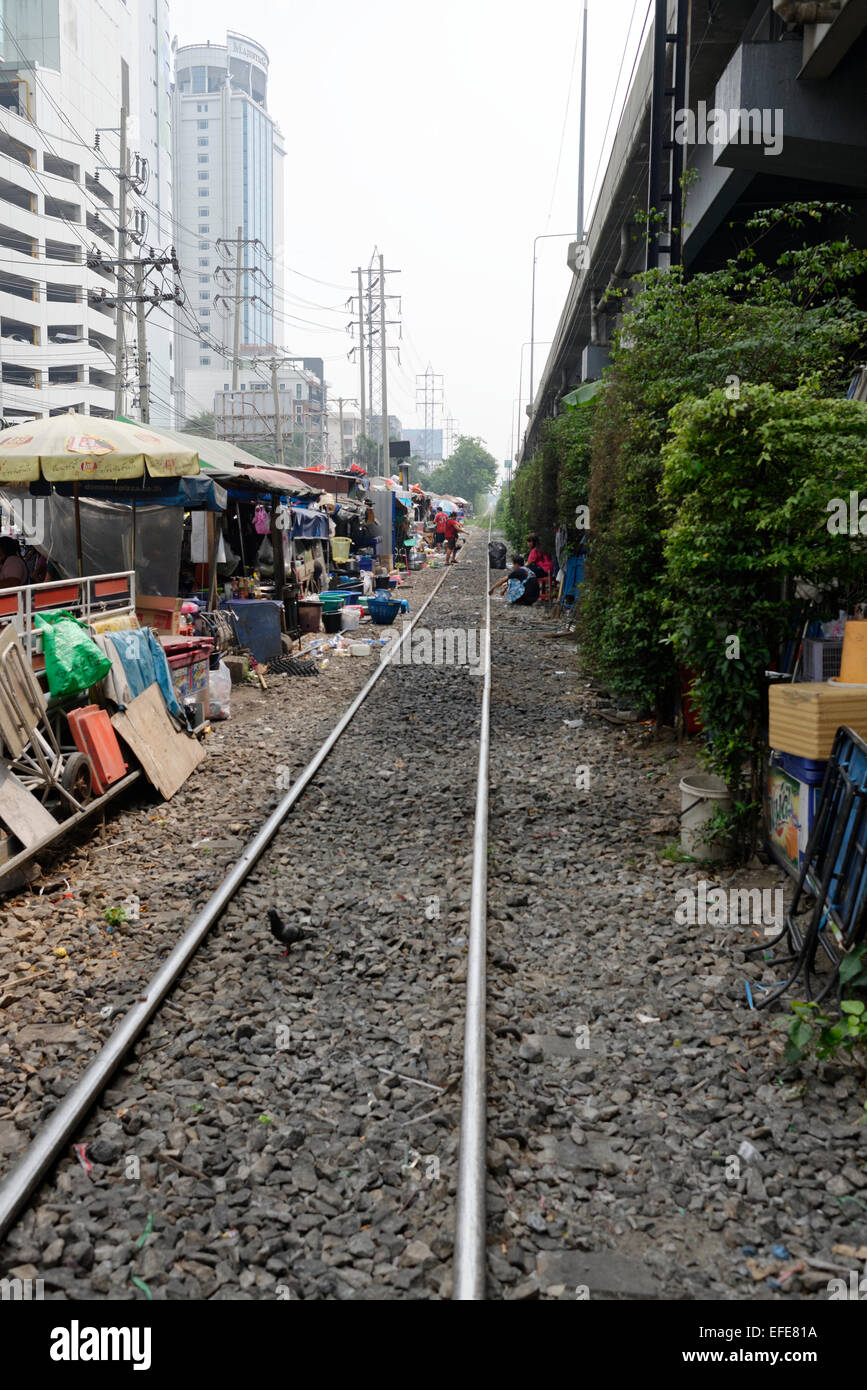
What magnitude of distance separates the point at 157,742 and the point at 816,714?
19.4 feet

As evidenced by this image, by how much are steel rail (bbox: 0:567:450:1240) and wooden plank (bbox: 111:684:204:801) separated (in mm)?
1547

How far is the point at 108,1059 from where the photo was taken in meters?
4.26

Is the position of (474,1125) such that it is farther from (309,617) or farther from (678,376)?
(309,617)

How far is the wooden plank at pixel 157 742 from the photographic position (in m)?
8.57

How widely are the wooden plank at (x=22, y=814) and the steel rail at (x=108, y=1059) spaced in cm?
129

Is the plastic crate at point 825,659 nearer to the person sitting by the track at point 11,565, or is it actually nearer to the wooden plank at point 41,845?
the wooden plank at point 41,845

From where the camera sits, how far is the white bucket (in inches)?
264

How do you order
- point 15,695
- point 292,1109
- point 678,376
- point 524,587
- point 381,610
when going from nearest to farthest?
point 292,1109 < point 15,695 < point 678,376 < point 381,610 < point 524,587

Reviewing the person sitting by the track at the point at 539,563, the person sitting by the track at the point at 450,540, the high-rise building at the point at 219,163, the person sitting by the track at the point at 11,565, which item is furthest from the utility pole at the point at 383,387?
the high-rise building at the point at 219,163

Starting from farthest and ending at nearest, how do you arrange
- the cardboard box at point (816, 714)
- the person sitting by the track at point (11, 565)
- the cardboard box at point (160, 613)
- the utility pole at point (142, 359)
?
the utility pole at point (142, 359)
the person sitting by the track at point (11, 565)
the cardboard box at point (160, 613)
the cardboard box at point (816, 714)

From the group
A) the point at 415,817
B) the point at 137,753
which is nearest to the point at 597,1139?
the point at 415,817

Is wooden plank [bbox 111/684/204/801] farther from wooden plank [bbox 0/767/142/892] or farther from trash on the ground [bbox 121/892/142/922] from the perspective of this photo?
trash on the ground [bbox 121/892/142/922]

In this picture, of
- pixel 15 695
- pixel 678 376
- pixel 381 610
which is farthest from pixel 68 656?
pixel 381 610

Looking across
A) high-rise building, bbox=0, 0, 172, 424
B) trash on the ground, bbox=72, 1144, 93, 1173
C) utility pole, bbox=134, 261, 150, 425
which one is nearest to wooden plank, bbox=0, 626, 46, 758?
trash on the ground, bbox=72, 1144, 93, 1173
